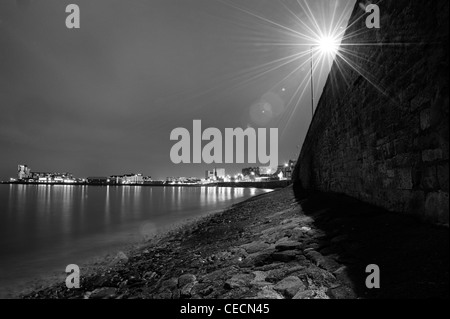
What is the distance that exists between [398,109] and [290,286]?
3.77 metres

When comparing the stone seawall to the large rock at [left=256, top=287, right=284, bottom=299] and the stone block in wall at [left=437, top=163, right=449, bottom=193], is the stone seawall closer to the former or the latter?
the stone block in wall at [left=437, top=163, right=449, bottom=193]

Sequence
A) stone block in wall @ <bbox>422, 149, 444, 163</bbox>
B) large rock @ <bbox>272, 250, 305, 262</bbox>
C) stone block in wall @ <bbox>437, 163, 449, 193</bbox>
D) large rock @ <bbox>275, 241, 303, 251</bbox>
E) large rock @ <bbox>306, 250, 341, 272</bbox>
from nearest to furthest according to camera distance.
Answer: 1. stone block in wall @ <bbox>437, 163, 449, 193</bbox>
2. stone block in wall @ <bbox>422, 149, 444, 163</bbox>
3. large rock @ <bbox>306, 250, 341, 272</bbox>
4. large rock @ <bbox>272, 250, 305, 262</bbox>
5. large rock @ <bbox>275, 241, 303, 251</bbox>

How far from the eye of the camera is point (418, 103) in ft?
12.4

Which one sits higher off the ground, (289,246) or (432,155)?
(432,155)

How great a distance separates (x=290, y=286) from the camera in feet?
11.2

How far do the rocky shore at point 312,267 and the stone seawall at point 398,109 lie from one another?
567 millimetres

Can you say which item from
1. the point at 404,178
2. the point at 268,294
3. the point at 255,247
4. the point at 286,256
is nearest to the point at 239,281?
the point at 268,294

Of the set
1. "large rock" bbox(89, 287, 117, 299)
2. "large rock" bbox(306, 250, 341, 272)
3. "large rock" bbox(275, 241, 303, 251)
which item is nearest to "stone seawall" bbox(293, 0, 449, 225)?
"large rock" bbox(306, 250, 341, 272)

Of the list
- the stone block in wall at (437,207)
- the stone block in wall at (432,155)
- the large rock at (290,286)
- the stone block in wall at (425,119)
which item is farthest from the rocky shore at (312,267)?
the stone block in wall at (425,119)

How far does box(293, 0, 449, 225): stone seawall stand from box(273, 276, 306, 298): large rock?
2.23 metres

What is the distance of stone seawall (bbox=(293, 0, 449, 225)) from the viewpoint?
3.36 metres

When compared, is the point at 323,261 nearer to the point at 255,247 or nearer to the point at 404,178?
the point at 255,247

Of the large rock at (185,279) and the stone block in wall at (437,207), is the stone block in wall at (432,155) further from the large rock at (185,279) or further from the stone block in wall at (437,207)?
the large rock at (185,279)

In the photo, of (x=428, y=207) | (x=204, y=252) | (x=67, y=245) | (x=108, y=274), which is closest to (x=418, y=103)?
(x=428, y=207)
